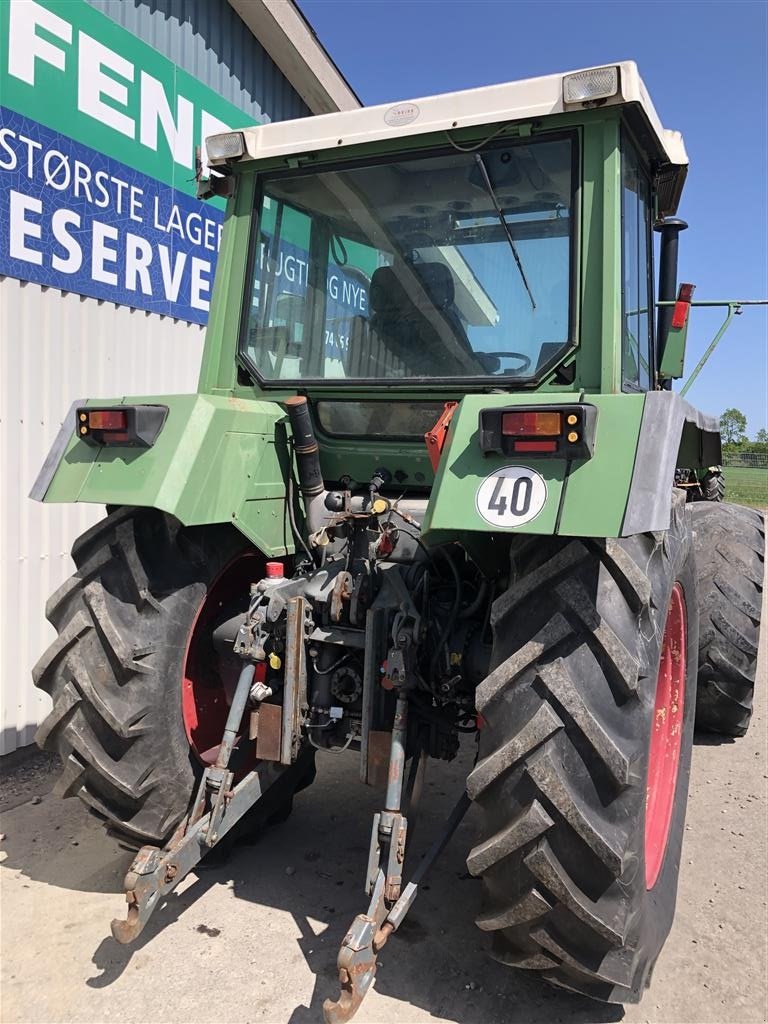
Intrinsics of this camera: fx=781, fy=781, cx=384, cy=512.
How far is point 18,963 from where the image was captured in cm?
238

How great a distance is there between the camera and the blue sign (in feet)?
12.3

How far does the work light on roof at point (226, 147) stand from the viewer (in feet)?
9.50

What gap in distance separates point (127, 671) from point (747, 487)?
3329 cm

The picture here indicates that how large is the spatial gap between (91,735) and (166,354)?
3122 millimetres

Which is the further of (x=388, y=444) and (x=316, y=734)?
(x=388, y=444)

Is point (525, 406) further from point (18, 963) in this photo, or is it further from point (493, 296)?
point (18, 963)

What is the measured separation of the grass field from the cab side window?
1653 centimetres

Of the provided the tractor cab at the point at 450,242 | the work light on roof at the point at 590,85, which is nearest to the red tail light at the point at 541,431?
the tractor cab at the point at 450,242

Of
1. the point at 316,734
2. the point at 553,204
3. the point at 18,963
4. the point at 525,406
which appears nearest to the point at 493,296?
the point at 553,204

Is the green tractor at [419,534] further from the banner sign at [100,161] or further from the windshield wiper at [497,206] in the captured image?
the banner sign at [100,161]

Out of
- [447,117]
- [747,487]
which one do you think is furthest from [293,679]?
[747,487]

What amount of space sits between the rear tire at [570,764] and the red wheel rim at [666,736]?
2.10ft

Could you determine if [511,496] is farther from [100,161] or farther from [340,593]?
[100,161]

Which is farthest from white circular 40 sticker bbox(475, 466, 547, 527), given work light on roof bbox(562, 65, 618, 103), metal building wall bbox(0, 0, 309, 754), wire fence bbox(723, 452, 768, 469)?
wire fence bbox(723, 452, 768, 469)
